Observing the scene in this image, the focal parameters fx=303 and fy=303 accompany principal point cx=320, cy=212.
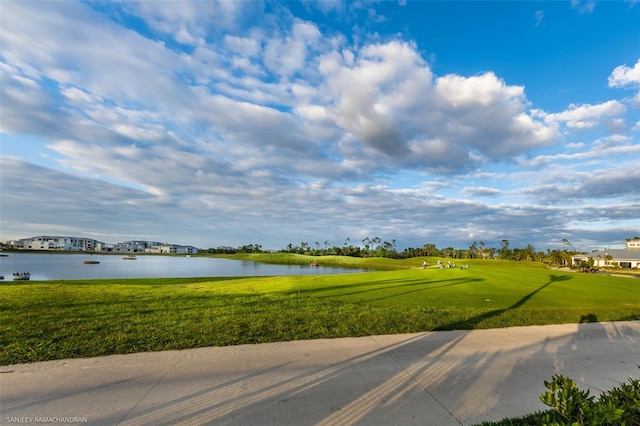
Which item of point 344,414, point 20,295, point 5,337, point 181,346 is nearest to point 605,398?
point 344,414

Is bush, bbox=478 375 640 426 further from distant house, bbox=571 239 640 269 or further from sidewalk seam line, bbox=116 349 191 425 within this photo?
distant house, bbox=571 239 640 269

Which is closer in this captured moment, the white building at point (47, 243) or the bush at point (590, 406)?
the bush at point (590, 406)

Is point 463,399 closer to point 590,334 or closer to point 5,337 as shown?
point 590,334

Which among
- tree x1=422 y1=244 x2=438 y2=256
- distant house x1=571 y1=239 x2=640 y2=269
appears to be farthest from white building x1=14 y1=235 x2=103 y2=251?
distant house x1=571 y1=239 x2=640 y2=269

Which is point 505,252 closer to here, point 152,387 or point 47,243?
point 152,387

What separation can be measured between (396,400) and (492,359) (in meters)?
2.73

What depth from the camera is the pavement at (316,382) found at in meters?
3.84

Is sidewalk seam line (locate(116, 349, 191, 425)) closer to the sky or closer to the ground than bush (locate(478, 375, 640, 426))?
closer to the ground

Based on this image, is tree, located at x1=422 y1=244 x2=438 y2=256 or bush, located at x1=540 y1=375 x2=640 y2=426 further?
tree, located at x1=422 y1=244 x2=438 y2=256

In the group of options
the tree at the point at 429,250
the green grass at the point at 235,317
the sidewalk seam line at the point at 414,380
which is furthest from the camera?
the tree at the point at 429,250

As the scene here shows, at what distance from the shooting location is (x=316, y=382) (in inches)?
186

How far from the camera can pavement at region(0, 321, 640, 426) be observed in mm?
3836

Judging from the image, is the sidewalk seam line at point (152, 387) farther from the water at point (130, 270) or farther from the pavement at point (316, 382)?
the water at point (130, 270)

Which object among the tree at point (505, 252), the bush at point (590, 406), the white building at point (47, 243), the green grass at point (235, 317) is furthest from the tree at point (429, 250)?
the white building at point (47, 243)
